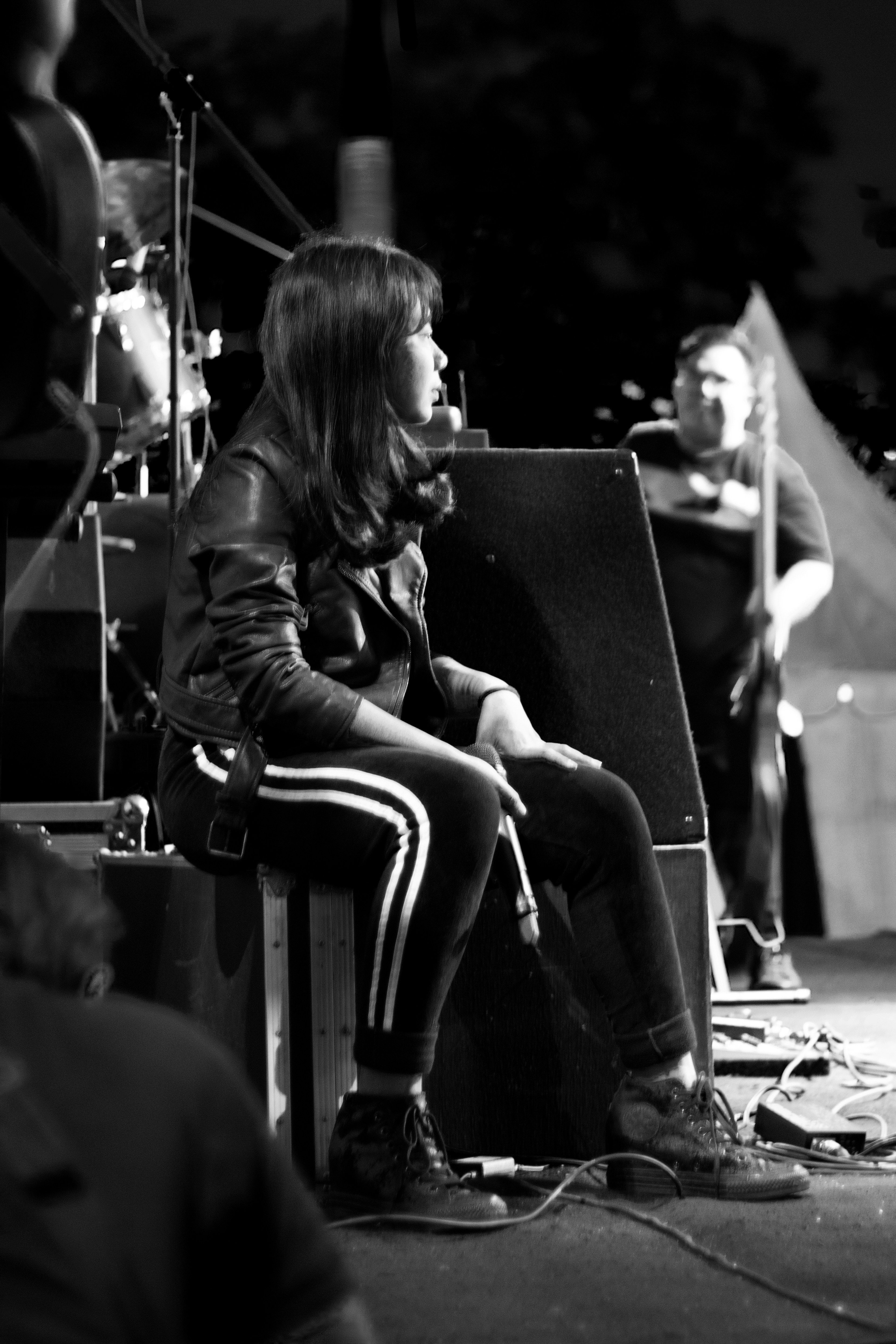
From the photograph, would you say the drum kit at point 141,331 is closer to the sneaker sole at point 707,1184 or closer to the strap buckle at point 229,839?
the strap buckle at point 229,839

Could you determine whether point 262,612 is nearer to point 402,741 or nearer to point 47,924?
point 402,741

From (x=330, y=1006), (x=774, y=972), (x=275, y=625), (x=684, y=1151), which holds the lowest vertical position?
(x=774, y=972)

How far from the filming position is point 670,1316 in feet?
5.35

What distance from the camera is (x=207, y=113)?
367 centimetres

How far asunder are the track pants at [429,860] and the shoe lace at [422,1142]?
59 mm

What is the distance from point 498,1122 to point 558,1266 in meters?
0.59

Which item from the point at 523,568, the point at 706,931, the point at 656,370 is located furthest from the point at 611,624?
the point at 656,370

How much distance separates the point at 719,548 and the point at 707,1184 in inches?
109

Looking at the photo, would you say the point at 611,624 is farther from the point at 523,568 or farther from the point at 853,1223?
the point at 853,1223

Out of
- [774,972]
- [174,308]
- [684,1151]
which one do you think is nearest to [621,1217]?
[684,1151]

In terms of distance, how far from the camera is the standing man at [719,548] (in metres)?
4.63

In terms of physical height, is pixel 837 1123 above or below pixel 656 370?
below

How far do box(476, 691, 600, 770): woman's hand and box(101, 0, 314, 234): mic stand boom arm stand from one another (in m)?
1.44

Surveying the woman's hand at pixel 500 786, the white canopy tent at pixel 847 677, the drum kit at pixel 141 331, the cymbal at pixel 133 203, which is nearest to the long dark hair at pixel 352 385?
the woman's hand at pixel 500 786
